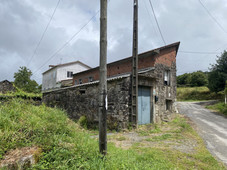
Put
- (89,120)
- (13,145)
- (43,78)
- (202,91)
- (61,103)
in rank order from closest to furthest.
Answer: (13,145) → (89,120) → (61,103) → (202,91) → (43,78)

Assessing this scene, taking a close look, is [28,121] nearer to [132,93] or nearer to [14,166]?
[14,166]

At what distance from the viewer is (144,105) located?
9547 mm

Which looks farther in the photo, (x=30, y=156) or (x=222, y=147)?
(x=222, y=147)

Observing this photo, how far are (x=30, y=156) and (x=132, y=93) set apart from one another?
6.11 meters

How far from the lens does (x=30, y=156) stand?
8.83 feet

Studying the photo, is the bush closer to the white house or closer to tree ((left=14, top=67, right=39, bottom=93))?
the white house

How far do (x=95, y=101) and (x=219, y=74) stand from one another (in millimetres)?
25603

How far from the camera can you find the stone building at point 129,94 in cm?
804

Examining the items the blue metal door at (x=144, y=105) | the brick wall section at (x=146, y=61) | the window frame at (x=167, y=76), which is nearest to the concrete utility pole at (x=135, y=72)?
the blue metal door at (x=144, y=105)

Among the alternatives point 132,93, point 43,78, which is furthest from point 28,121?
point 43,78

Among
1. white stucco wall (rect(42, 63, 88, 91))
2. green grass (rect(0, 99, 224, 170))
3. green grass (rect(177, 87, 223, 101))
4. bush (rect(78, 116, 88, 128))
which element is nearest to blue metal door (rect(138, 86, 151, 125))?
bush (rect(78, 116, 88, 128))

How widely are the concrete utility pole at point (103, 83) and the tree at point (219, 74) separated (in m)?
28.4

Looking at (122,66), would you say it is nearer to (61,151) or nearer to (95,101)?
(95,101)

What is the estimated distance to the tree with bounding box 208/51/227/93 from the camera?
84.0ft
